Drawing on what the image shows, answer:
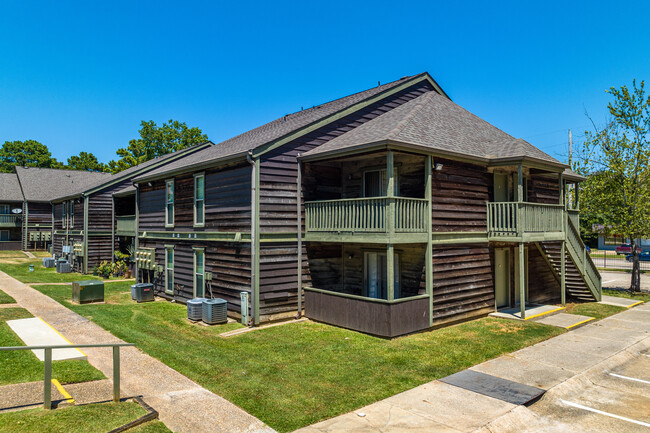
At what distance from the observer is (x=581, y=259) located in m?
17.6

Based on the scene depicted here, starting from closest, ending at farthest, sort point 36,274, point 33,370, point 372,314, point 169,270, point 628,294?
point 33,370 → point 372,314 → point 169,270 → point 628,294 → point 36,274

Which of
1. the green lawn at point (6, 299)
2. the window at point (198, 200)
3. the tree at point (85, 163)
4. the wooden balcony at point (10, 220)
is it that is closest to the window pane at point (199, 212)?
the window at point (198, 200)

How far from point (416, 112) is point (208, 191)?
8476 millimetres

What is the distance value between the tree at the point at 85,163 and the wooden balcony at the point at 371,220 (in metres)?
76.6

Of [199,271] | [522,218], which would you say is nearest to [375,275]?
[522,218]

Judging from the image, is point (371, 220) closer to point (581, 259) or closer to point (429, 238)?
point (429, 238)

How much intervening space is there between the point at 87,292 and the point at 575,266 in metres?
19.6

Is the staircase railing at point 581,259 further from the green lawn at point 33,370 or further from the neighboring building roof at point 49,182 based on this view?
the neighboring building roof at point 49,182

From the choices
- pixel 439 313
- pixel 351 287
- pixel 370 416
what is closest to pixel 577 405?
pixel 370 416

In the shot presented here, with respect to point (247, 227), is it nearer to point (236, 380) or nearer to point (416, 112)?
point (236, 380)

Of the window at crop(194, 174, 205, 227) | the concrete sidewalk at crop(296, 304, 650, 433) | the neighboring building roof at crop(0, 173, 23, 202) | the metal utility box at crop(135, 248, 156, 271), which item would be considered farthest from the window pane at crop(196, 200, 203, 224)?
the neighboring building roof at crop(0, 173, 23, 202)

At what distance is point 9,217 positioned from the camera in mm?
43094

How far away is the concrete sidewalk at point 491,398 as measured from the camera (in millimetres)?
6926

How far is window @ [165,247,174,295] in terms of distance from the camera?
1909cm
